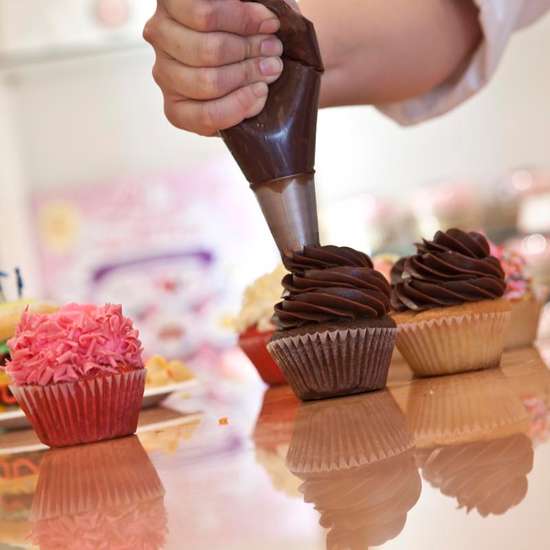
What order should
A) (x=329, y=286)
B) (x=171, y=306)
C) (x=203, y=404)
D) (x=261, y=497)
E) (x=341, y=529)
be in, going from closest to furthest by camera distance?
1. (x=341, y=529)
2. (x=261, y=497)
3. (x=329, y=286)
4. (x=203, y=404)
5. (x=171, y=306)

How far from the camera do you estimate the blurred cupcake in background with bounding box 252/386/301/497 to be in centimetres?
63

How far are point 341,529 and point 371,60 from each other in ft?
3.63

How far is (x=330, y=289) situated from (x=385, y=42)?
0.57 meters

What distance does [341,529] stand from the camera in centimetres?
47

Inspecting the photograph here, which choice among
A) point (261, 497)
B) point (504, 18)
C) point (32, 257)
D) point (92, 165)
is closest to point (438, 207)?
point (92, 165)

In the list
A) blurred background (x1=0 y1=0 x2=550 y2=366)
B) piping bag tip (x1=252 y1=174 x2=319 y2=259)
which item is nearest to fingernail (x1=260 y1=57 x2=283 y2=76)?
piping bag tip (x1=252 y1=174 x2=319 y2=259)

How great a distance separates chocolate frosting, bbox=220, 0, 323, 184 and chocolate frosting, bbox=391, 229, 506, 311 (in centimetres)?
21

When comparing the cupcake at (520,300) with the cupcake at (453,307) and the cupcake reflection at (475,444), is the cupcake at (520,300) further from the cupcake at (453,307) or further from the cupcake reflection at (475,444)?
the cupcake reflection at (475,444)

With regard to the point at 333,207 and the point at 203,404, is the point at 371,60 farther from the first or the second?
the point at 333,207

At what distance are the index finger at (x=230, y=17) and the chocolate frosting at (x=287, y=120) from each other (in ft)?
0.04

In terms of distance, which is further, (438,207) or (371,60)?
(438,207)

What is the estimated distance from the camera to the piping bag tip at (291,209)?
1.03m

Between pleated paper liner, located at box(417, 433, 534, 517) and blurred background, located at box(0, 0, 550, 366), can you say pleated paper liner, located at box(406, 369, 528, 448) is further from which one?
blurred background, located at box(0, 0, 550, 366)

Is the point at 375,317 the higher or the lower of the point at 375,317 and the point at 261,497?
the lower
